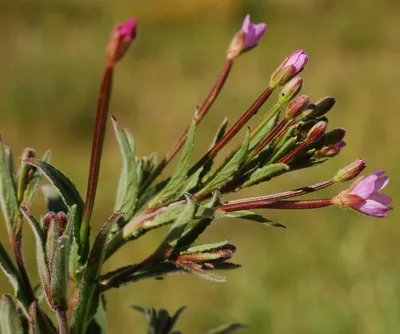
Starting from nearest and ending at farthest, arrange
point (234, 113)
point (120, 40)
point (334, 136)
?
point (120, 40), point (334, 136), point (234, 113)

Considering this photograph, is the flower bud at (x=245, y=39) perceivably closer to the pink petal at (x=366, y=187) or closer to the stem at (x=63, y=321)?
the pink petal at (x=366, y=187)

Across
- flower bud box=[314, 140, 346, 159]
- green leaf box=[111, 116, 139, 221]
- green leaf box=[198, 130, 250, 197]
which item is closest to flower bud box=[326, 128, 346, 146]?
flower bud box=[314, 140, 346, 159]

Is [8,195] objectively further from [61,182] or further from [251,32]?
[251,32]

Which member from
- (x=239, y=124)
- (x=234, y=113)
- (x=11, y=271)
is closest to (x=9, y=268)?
(x=11, y=271)

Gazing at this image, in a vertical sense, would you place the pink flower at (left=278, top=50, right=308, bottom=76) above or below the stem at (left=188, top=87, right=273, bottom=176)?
above

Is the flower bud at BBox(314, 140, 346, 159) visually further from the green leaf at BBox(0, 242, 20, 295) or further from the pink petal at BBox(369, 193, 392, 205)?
the green leaf at BBox(0, 242, 20, 295)

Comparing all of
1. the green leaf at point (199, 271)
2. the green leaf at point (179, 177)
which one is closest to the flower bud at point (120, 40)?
the green leaf at point (179, 177)
